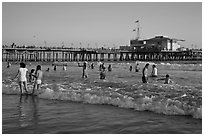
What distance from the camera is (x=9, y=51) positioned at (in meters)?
60.7

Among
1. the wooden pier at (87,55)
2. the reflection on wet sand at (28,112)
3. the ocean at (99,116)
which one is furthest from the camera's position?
the wooden pier at (87,55)

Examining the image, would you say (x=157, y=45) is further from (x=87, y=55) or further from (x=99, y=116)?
(x=99, y=116)

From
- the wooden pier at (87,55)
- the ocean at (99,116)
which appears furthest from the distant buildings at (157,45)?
the ocean at (99,116)

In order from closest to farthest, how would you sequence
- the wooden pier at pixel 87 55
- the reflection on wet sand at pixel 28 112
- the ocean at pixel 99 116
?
1. the ocean at pixel 99 116
2. the reflection on wet sand at pixel 28 112
3. the wooden pier at pixel 87 55

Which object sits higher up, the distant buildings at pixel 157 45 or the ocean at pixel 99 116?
the distant buildings at pixel 157 45

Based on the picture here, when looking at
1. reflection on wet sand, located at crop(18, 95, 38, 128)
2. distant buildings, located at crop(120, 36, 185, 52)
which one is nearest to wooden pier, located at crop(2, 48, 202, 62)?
distant buildings, located at crop(120, 36, 185, 52)

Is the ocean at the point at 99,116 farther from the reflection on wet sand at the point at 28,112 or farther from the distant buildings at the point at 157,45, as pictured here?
the distant buildings at the point at 157,45

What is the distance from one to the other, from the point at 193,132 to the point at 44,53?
6372 cm

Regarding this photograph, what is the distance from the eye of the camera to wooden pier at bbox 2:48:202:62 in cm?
6200

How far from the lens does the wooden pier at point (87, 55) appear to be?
203 ft

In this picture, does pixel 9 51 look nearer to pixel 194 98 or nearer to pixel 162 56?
pixel 162 56

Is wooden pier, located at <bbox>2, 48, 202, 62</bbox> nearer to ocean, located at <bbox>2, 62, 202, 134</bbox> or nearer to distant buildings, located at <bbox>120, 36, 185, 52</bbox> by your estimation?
distant buildings, located at <bbox>120, 36, 185, 52</bbox>

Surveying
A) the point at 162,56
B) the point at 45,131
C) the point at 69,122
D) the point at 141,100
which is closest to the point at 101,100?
the point at 141,100

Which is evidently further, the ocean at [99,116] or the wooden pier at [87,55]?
the wooden pier at [87,55]
